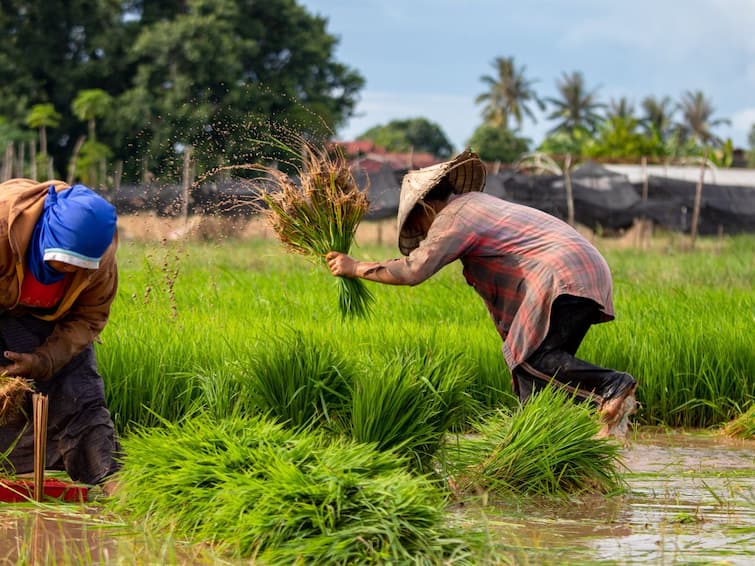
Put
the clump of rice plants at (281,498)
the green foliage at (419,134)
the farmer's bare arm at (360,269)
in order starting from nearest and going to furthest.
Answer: the clump of rice plants at (281,498), the farmer's bare arm at (360,269), the green foliage at (419,134)

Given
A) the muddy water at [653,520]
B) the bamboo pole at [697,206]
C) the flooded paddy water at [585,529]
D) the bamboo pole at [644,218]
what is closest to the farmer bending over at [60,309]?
the flooded paddy water at [585,529]

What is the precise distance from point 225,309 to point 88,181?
21.0 metres

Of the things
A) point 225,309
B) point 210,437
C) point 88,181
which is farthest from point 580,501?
point 88,181

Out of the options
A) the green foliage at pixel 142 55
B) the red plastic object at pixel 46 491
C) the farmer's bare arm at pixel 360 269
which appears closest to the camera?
the red plastic object at pixel 46 491

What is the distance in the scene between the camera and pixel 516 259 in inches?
194

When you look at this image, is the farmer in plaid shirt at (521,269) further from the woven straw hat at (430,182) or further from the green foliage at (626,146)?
the green foliage at (626,146)

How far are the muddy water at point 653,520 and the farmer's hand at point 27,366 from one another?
1.72 metres

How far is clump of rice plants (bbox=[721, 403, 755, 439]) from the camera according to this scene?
603 cm

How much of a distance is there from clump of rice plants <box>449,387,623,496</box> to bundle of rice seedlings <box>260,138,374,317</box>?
1.05 meters

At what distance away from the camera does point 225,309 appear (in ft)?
24.3

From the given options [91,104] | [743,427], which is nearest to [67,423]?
[743,427]

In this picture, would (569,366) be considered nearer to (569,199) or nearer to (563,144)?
(569,199)

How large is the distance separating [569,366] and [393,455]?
1142mm

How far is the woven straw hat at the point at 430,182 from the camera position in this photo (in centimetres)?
487
